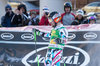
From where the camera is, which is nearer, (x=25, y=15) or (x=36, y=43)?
(x=36, y=43)

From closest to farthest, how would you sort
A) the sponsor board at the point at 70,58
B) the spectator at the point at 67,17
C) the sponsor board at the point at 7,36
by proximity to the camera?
the sponsor board at the point at 70,58 → the sponsor board at the point at 7,36 → the spectator at the point at 67,17

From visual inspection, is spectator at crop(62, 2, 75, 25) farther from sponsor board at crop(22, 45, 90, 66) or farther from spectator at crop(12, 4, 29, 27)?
sponsor board at crop(22, 45, 90, 66)

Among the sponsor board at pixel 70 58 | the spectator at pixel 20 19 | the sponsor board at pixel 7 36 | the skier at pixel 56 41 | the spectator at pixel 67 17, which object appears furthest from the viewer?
the spectator at pixel 20 19

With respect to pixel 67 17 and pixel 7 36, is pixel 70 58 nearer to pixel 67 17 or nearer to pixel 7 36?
pixel 67 17

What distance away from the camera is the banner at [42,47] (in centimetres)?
678

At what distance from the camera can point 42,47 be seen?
704cm

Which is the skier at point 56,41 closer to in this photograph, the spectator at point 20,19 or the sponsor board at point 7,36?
the sponsor board at point 7,36

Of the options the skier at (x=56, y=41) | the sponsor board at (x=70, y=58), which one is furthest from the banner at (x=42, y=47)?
the skier at (x=56, y=41)

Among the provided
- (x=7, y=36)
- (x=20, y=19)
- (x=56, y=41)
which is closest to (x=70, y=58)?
(x=56, y=41)

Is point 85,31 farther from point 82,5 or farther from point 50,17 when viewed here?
point 82,5

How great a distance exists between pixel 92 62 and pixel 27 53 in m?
1.75

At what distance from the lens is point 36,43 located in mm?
7105

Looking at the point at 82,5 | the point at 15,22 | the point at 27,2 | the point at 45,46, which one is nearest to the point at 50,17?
the point at 45,46

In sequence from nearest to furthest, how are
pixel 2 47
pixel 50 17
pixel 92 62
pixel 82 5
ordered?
pixel 50 17 → pixel 92 62 → pixel 2 47 → pixel 82 5
